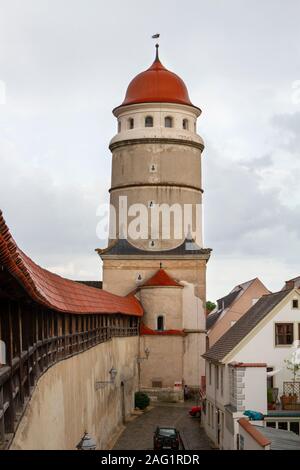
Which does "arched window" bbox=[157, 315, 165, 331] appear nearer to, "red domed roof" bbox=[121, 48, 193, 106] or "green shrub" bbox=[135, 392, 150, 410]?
"green shrub" bbox=[135, 392, 150, 410]

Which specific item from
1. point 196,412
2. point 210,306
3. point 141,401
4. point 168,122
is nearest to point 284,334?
point 196,412

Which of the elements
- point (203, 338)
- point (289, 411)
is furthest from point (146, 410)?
point (289, 411)

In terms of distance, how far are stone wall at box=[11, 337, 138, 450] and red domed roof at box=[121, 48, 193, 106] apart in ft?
64.6

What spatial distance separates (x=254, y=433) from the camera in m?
21.3

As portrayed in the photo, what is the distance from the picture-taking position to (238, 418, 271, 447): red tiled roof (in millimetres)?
19361

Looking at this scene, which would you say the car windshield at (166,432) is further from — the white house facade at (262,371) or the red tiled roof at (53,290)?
the red tiled roof at (53,290)

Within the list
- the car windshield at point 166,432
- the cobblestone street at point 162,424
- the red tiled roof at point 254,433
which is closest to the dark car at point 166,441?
the car windshield at point 166,432

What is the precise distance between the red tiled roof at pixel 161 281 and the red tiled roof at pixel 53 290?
1.40 meters

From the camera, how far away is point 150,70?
59031 mm

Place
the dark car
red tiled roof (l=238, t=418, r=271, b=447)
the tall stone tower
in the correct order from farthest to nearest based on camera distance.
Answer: the tall stone tower → the dark car → red tiled roof (l=238, t=418, r=271, b=447)

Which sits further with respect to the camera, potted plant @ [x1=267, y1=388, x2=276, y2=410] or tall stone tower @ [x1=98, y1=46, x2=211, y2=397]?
tall stone tower @ [x1=98, y1=46, x2=211, y2=397]

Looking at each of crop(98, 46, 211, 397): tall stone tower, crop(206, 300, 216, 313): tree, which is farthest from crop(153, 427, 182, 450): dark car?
crop(206, 300, 216, 313): tree

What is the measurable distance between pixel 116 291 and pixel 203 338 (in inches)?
251
